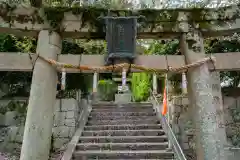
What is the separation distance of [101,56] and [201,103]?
1881 mm

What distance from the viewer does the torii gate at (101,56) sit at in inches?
161

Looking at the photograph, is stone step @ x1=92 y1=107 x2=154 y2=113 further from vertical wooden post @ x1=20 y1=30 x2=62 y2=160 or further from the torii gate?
vertical wooden post @ x1=20 y1=30 x2=62 y2=160

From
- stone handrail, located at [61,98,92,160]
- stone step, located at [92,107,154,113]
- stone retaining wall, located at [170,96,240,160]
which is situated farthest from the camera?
stone step, located at [92,107,154,113]

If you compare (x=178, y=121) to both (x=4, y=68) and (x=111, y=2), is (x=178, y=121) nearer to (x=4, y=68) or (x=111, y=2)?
(x=111, y=2)

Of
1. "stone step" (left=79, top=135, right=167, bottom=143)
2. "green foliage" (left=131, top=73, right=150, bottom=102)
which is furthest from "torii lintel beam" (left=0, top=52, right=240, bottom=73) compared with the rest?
"green foliage" (left=131, top=73, right=150, bottom=102)

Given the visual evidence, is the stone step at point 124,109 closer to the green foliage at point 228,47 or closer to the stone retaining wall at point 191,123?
the stone retaining wall at point 191,123

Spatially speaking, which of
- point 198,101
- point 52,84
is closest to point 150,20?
point 198,101

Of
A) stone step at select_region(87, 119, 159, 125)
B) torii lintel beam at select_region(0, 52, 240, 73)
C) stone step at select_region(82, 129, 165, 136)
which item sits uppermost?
torii lintel beam at select_region(0, 52, 240, 73)

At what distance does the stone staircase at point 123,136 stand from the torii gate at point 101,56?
80.8 inches

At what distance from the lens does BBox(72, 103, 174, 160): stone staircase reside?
5.95 meters

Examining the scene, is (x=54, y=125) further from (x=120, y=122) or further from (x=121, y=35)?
(x=121, y=35)

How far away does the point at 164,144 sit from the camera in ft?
20.9

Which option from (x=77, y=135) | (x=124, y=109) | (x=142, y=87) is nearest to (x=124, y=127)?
(x=77, y=135)

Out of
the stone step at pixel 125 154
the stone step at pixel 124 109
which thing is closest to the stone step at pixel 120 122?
the stone step at pixel 124 109
